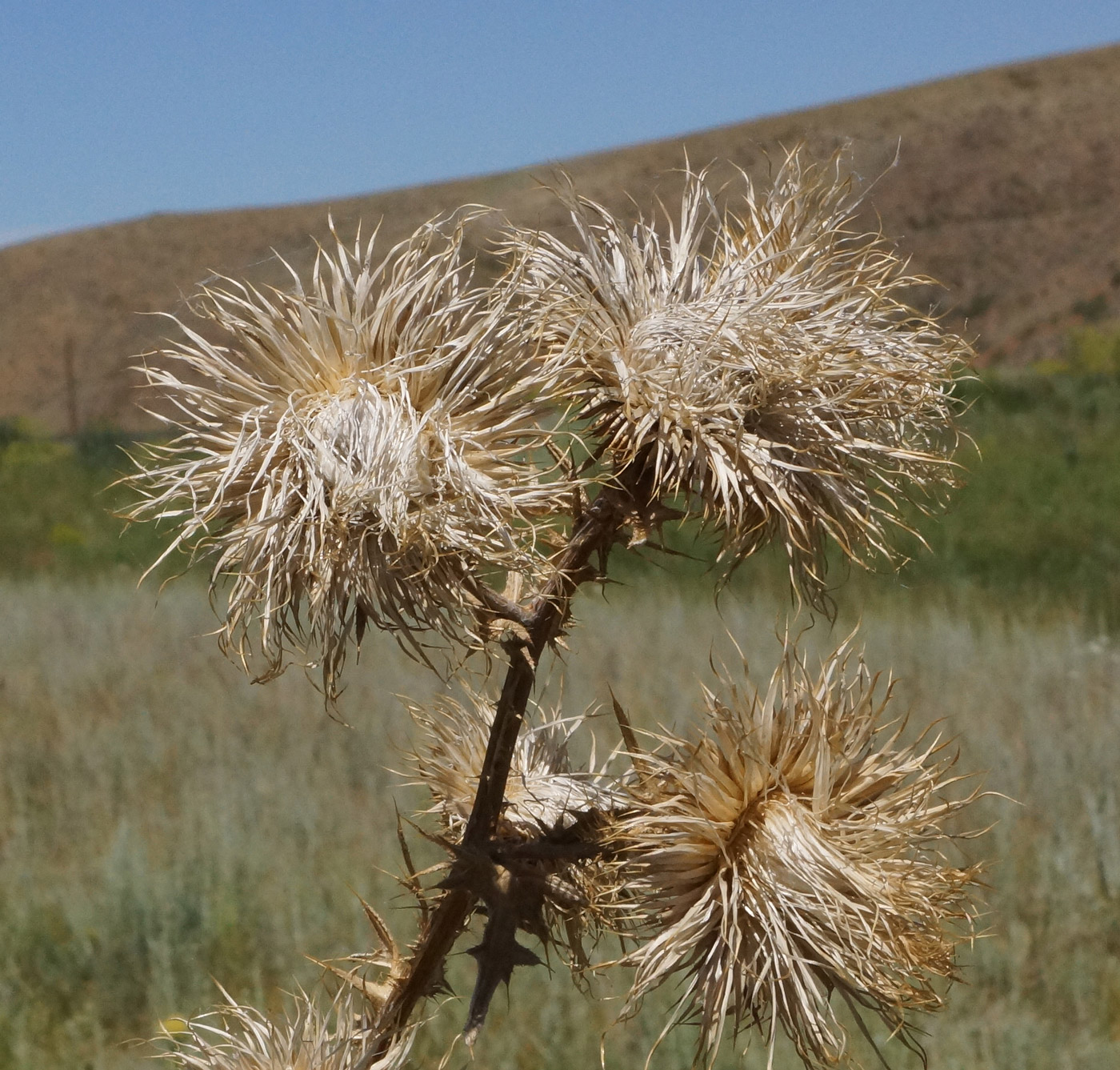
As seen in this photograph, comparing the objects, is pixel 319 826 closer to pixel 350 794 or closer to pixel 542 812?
pixel 350 794

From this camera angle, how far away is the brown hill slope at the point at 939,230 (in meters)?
32.0

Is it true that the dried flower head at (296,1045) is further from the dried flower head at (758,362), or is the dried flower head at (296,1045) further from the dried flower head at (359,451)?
the dried flower head at (758,362)

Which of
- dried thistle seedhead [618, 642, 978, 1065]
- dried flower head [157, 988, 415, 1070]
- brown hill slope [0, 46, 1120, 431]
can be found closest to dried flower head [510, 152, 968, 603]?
dried thistle seedhead [618, 642, 978, 1065]

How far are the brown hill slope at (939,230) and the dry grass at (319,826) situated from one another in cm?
2081

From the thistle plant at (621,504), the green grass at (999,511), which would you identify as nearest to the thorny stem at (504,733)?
the thistle plant at (621,504)

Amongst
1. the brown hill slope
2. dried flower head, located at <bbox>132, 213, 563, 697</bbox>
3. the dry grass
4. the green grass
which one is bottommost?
the dry grass

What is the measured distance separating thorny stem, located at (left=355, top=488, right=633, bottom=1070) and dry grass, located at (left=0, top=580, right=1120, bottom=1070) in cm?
17

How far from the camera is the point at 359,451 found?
916mm

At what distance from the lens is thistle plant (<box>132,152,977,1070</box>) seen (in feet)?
3.10

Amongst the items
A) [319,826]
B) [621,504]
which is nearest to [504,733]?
[621,504]

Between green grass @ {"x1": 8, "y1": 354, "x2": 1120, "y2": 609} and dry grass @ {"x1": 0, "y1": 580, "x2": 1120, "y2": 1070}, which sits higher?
green grass @ {"x1": 8, "y1": 354, "x2": 1120, "y2": 609}

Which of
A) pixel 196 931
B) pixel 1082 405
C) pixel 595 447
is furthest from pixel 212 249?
pixel 595 447

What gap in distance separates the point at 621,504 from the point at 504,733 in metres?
0.23

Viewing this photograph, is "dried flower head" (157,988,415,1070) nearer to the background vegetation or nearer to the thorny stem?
the thorny stem
